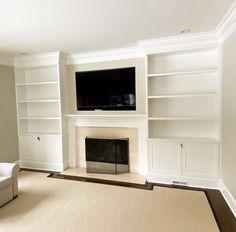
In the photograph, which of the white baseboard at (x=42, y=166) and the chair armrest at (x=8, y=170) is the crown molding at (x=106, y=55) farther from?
the chair armrest at (x=8, y=170)

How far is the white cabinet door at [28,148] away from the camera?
439 centimetres

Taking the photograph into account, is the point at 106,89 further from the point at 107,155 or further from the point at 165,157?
the point at 165,157

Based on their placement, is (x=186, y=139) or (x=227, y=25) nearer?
(x=227, y=25)

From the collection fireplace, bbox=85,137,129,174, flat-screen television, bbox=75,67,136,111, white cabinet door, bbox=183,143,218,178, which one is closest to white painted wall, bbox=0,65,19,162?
flat-screen television, bbox=75,67,136,111

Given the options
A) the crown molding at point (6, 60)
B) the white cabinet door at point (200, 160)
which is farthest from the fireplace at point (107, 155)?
the crown molding at point (6, 60)

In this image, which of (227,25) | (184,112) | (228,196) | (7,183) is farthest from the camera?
(184,112)

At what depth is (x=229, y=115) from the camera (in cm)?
267

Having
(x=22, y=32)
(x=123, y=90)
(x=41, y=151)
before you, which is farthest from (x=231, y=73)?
(x=41, y=151)

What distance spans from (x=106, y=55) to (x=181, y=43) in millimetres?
1500

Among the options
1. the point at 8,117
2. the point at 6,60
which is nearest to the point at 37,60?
the point at 6,60

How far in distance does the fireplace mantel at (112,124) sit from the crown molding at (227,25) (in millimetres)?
1827

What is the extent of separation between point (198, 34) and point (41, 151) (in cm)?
391

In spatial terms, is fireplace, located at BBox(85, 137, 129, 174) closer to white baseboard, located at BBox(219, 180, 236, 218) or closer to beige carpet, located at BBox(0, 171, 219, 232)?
beige carpet, located at BBox(0, 171, 219, 232)

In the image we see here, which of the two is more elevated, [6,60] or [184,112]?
[6,60]
